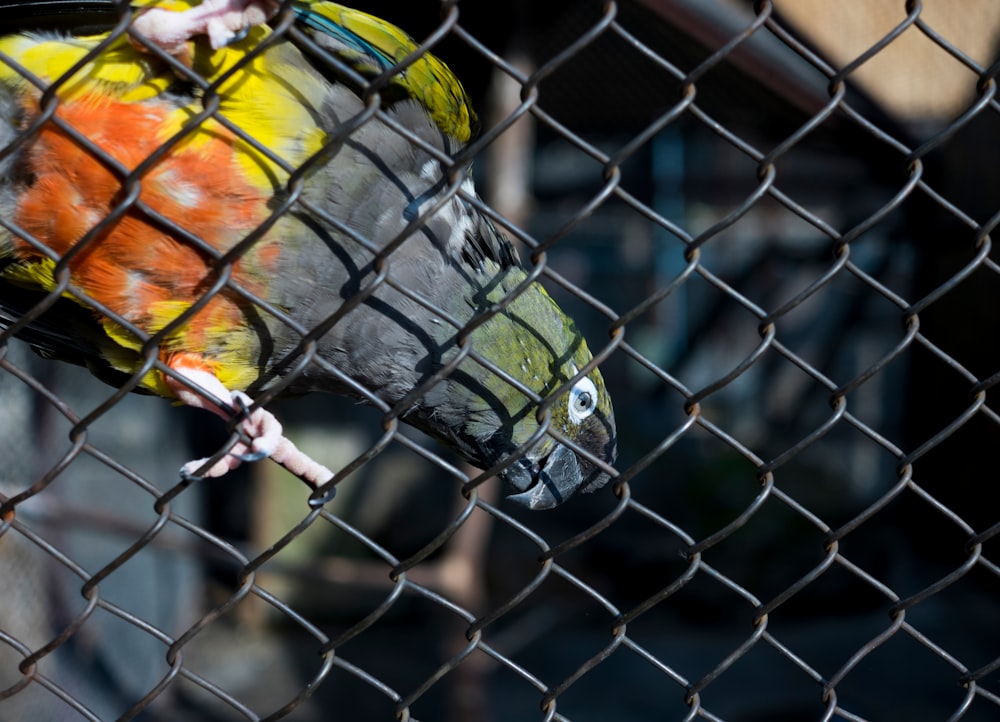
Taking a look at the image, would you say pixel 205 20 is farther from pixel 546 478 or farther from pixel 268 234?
pixel 546 478

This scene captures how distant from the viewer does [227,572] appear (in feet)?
21.1

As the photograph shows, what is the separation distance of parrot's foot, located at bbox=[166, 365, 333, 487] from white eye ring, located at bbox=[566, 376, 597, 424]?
609 mm

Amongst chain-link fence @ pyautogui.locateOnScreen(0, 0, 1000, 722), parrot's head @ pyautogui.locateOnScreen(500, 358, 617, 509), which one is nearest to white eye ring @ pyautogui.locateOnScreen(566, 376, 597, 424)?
parrot's head @ pyautogui.locateOnScreen(500, 358, 617, 509)

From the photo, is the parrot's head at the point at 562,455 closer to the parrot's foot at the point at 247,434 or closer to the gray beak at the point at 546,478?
the gray beak at the point at 546,478

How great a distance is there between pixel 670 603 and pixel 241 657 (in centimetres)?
307

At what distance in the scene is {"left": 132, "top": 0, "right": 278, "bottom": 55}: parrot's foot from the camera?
5.05ft

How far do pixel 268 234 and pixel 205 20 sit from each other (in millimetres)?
394

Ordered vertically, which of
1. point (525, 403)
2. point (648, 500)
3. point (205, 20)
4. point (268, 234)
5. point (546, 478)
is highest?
point (205, 20)

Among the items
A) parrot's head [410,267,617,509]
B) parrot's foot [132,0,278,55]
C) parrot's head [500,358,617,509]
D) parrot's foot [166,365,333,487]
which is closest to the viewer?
parrot's foot [132,0,278,55]

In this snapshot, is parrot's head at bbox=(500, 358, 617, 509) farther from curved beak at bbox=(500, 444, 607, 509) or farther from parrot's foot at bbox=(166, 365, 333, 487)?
parrot's foot at bbox=(166, 365, 333, 487)

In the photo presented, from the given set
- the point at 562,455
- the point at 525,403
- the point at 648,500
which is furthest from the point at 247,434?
the point at 648,500

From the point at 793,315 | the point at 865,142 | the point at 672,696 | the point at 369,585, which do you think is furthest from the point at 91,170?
the point at 793,315

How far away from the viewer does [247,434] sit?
1.70 m

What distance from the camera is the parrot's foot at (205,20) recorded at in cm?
154
